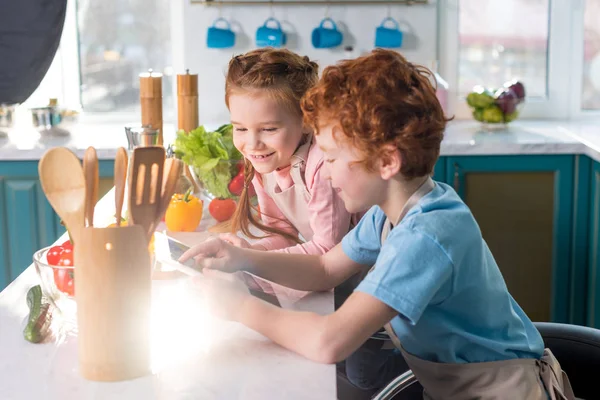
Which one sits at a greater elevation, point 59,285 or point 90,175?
point 90,175

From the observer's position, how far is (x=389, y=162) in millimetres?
1189

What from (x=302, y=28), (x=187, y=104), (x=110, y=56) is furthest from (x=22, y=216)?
(x=302, y=28)

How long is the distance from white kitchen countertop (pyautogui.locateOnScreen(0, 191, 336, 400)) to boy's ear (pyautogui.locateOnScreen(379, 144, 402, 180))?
0.24m

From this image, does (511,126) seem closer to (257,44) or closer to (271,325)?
(257,44)

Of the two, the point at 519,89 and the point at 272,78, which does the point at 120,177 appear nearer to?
the point at 272,78

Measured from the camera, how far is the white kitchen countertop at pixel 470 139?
2.94 metres

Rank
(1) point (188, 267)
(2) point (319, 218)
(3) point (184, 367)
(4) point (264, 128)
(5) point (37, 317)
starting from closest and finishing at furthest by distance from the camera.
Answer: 1. (3) point (184, 367)
2. (5) point (37, 317)
3. (1) point (188, 267)
4. (2) point (319, 218)
5. (4) point (264, 128)

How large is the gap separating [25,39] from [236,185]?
144 cm

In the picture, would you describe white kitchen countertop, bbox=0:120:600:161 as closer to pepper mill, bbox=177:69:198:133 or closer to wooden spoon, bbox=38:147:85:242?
pepper mill, bbox=177:69:198:133

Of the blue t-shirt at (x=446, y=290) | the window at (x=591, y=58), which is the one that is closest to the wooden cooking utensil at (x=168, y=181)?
the blue t-shirt at (x=446, y=290)

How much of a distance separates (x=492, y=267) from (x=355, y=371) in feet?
1.42

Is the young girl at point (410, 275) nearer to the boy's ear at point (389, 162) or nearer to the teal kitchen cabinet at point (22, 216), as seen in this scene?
the boy's ear at point (389, 162)

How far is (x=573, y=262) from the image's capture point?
3.04 metres

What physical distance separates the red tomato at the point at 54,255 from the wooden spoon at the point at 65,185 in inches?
9.6
